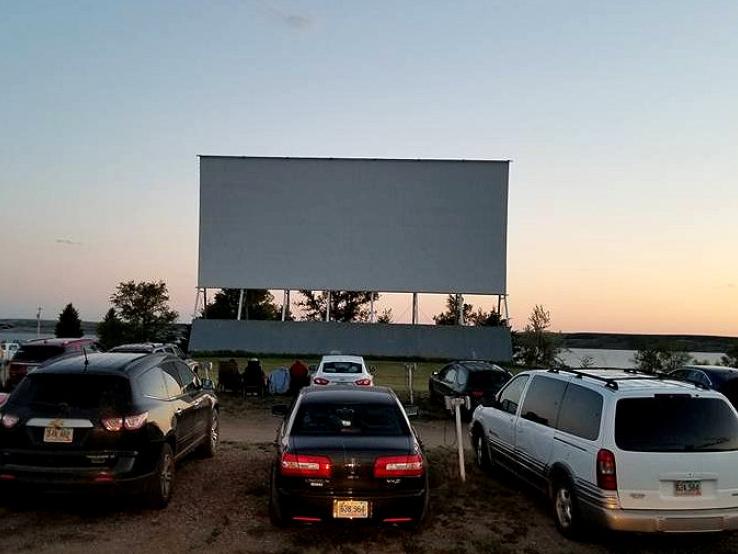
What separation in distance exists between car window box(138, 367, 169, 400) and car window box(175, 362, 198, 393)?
803 mm

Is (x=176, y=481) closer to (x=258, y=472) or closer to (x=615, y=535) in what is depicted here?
(x=258, y=472)

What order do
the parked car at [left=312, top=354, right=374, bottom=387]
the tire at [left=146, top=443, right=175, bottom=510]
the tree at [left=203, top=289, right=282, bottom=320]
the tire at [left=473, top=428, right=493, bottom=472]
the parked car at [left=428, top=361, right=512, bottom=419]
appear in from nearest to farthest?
the tire at [left=146, top=443, right=175, bottom=510], the tire at [left=473, top=428, right=493, bottom=472], the parked car at [left=428, top=361, right=512, bottom=419], the parked car at [left=312, top=354, right=374, bottom=387], the tree at [left=203, top=289, right=282, bottom=320]

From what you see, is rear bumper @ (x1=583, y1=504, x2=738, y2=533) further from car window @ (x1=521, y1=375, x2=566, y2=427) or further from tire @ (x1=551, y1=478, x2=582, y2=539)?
car window @ (x1=521, y1=375, x2=566, y2=427)

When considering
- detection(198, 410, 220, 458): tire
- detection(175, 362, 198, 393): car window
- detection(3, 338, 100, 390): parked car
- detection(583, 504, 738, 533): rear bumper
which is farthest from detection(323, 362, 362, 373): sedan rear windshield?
detection(583, 504, 738, 533): rear bumper

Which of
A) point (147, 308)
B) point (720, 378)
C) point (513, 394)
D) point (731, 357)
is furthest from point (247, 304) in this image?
point (513, 394)

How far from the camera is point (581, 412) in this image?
708 cm

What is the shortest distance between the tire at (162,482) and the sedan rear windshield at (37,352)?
969 centimetres

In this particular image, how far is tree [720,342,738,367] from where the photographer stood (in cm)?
2974

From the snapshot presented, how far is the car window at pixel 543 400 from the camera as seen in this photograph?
25.5 feet

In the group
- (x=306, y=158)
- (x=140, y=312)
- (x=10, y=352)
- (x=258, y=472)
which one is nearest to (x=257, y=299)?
(x=140, y=312)

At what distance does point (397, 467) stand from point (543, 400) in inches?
94.9

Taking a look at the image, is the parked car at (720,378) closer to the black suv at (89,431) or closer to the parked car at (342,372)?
the parked car at (342,372)

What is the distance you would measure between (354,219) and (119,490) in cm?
3477

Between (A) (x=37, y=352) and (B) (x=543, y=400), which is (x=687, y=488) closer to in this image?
(B) (x=543, y=400)
